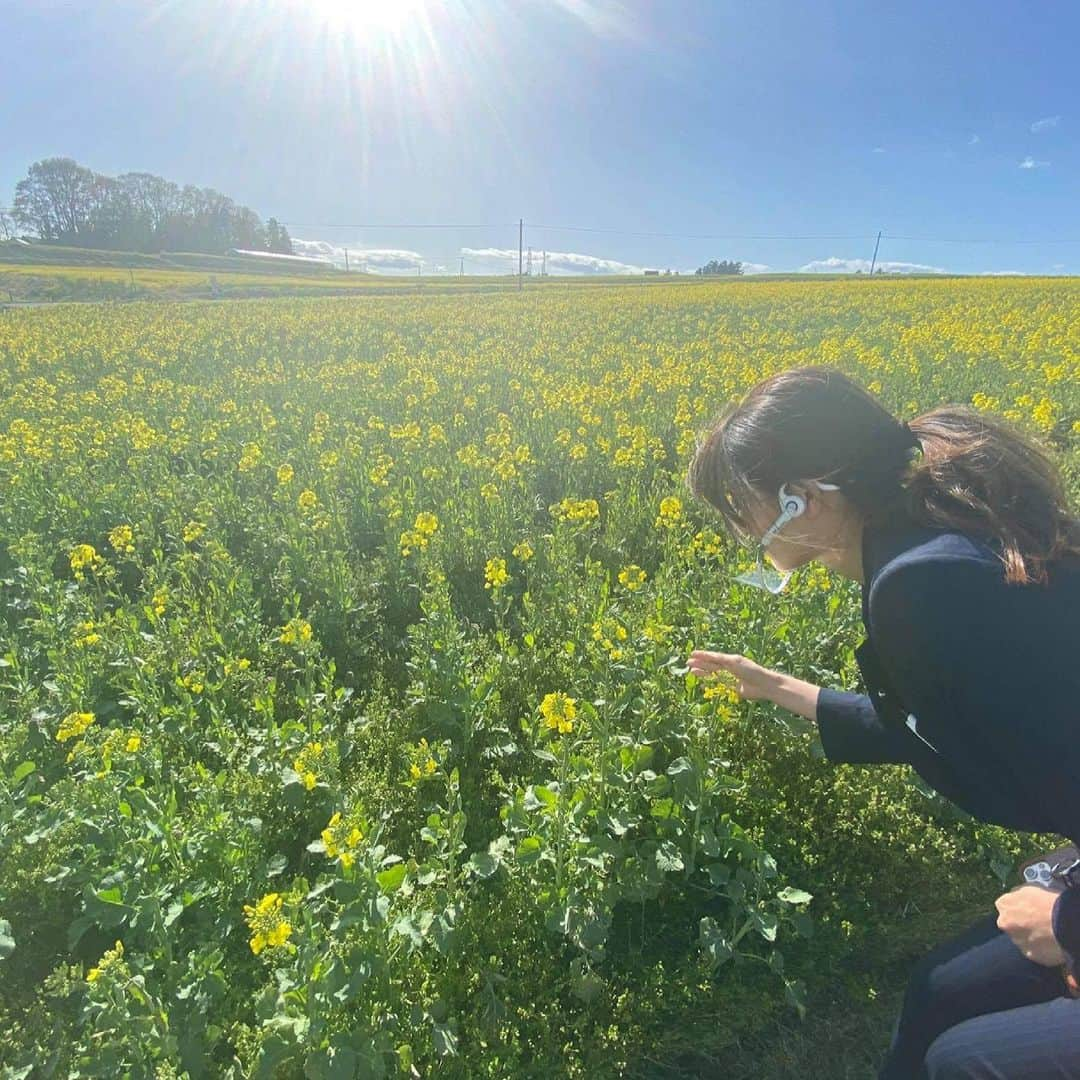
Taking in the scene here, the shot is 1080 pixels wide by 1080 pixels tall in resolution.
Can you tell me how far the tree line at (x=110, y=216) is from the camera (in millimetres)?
75688

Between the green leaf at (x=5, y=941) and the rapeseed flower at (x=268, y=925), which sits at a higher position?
the rapeseed flower at (x=268, y=925)

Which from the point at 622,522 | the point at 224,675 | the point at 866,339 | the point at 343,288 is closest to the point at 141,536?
the point at 224,675

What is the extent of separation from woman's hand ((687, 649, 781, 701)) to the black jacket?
2.66 ft

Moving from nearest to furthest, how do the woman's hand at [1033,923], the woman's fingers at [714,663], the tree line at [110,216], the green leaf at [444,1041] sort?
1. the woman's hand at [1033,923]
2. the green leaf at [444,1041]
3. the woman's fingers at [714,663]
4. the tree line at [110,216]

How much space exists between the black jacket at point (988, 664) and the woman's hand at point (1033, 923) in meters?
0.06

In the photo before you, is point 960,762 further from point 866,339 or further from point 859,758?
point 866,339

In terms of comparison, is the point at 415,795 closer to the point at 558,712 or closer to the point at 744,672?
the point at 558,712

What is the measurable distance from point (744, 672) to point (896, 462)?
1.11 meters

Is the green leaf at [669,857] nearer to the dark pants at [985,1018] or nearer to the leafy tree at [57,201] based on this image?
the dark pants at [985,1018]

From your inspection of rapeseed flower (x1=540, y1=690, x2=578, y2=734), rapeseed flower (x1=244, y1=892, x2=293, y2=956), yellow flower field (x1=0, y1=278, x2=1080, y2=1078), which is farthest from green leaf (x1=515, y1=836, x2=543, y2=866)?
rapeseed flower (x1=244, y1=892, x2=293, y2=956)

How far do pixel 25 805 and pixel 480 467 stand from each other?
14.0ft

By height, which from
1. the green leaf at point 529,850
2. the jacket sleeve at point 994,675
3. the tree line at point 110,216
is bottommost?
the green leaf at point 529,850

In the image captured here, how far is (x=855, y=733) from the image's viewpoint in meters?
2.22

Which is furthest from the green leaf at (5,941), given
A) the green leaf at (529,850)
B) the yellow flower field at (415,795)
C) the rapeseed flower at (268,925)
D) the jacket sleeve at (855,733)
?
the jacket sleeve at (855,733)
